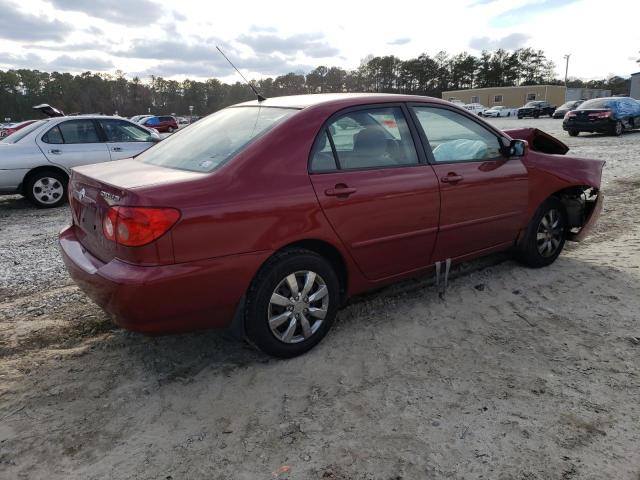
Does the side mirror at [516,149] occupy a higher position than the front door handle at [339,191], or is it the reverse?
the side mirror at [516,149]

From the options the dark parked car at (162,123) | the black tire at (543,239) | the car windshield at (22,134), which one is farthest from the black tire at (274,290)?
the dark parked car at (162,123)

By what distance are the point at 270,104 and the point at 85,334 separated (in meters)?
2.16

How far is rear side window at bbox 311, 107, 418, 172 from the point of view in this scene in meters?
3.28

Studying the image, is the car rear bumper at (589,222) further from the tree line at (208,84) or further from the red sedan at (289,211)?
the tree line at (208,84)

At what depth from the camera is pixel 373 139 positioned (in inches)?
138

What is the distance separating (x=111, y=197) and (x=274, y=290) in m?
1.07

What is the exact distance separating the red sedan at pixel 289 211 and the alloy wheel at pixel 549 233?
431 mm

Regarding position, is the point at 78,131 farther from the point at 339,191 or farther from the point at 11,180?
the point at 339,191

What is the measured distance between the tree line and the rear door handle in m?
79.0

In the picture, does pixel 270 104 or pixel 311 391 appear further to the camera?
pixel 270 104

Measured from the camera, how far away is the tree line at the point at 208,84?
86.1 metres

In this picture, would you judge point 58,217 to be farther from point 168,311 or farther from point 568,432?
point 568,432

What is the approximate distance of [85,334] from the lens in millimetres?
3617

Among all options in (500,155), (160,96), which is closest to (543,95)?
(160,96)
